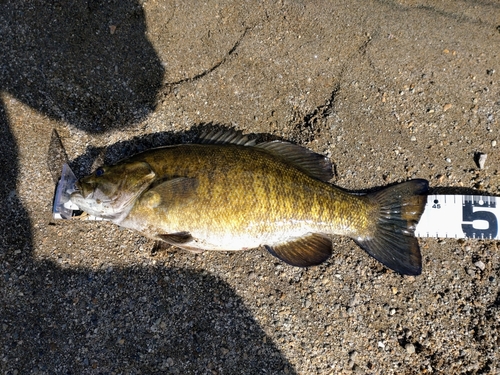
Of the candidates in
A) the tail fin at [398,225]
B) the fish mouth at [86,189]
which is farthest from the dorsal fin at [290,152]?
the fish mouth at [86,189]

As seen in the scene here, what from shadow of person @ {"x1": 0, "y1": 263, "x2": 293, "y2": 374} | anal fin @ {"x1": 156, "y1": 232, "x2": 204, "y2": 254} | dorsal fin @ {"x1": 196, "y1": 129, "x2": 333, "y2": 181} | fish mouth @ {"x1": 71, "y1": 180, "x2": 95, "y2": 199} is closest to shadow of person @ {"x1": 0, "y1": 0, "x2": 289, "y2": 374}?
shadow of person @ {"x1": 0, "y1": 263, "x2": 293, "y2": 374}

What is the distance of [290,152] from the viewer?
2.96 m

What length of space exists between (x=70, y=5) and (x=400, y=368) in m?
Result: 4.44

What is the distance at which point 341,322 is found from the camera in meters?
3.03

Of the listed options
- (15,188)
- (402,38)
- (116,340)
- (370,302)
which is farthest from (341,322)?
(15,188)

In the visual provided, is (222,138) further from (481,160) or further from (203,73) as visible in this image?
(481,160)

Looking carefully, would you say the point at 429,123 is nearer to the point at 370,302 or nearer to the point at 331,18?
the point at 331,18

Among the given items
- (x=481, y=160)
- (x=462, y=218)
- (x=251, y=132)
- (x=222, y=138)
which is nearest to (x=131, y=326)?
(x=222, y=138)

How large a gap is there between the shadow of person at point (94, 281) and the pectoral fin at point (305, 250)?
0.61 meters

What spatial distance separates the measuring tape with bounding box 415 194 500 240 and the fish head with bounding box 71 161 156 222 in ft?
7.98

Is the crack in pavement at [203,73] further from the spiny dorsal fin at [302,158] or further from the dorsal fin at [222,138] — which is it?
the spiny dorsal fin at [302,158]

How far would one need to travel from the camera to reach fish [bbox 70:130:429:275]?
106 inches

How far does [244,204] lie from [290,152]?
0.64m

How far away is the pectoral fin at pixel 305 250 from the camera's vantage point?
9.47 ft
